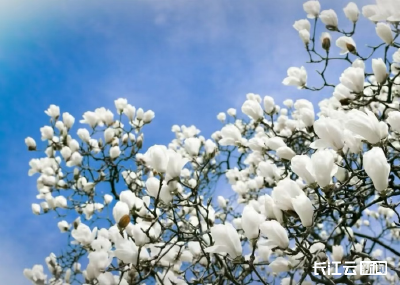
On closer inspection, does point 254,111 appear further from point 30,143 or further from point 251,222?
point 30,143

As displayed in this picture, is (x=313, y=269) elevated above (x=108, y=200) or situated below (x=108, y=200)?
below

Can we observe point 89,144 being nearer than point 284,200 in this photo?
No

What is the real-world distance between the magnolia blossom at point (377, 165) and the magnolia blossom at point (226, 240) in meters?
0.39

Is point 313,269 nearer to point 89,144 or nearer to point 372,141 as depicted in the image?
point 372,141

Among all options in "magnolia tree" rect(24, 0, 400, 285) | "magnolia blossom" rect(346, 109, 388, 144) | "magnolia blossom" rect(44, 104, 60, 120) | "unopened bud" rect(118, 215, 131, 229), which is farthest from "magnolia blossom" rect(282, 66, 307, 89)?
"magnolia blossom" rect(44, 104, 60, 120)

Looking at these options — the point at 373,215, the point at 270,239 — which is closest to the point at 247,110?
the point at 270,239

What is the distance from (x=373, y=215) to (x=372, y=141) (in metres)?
3.76

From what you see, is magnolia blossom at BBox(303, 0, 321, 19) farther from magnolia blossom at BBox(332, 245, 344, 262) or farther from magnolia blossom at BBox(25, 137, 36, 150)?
magnolia blossom at BBox(25, 137, 36, 150)

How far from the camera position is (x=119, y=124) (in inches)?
134

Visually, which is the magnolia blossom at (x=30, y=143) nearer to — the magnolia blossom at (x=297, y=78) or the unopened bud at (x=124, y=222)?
the magnolia blossom at (x=297, y=78)

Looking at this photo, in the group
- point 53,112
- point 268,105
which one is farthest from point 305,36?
point 53,112

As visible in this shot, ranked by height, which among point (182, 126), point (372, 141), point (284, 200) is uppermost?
point (182, 126)

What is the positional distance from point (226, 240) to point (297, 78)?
1484 mm
